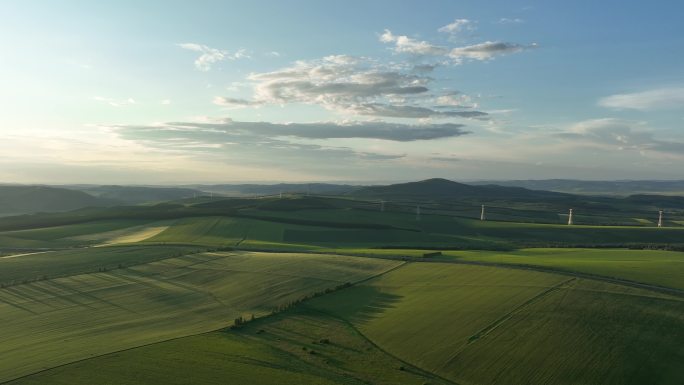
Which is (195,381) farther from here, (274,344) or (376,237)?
(376,237)

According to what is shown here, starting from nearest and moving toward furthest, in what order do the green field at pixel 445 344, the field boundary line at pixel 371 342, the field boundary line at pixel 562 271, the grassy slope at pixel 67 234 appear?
the green field at pixel 445 344
the field boundary line at pixel 371 342
the field boundary line at pixel 562 271
the grassy slope at pixel 67 234

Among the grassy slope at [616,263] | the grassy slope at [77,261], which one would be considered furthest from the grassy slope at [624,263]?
the grassy slope at [77,261]

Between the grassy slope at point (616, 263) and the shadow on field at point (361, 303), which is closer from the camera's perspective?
the shadow on field at point (361, 303)

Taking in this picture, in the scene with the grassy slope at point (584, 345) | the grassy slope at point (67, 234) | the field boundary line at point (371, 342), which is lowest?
the grassy slope at point (67, 234)

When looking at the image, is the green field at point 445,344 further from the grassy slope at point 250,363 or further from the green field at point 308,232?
the green field at point 308,232

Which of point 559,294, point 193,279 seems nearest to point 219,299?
point 193,279

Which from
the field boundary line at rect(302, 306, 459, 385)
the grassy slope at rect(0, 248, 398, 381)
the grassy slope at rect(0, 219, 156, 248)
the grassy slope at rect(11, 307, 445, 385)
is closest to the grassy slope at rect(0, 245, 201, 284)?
the grassy slope at rect(0, 248, 398, 381)
